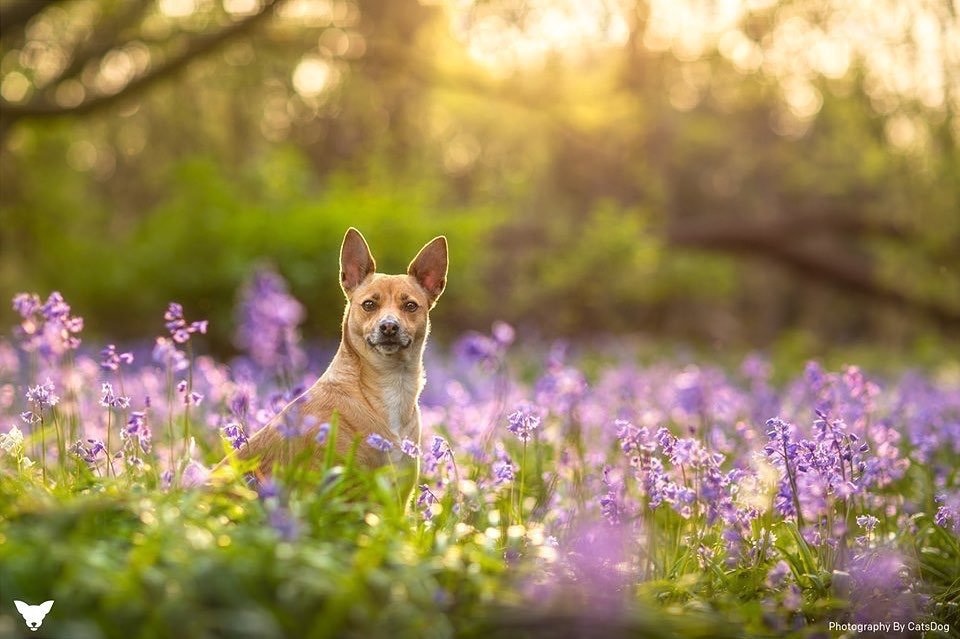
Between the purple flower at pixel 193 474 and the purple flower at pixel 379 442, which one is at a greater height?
the purple flower at pixel 379 442

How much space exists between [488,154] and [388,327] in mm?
30900

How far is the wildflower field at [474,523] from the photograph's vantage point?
3.32 meters

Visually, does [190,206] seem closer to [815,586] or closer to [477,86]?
[477,86]

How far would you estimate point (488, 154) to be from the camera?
36156 mm

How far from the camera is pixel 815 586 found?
16.6 ft

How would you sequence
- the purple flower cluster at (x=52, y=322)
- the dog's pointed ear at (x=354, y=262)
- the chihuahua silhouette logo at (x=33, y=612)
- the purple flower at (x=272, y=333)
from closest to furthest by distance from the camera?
1. the chihuahua silhouette logo at (x=33, y=612)
2. the purple flower cluster at (x=52, y=322)
3. the dog's pointed ear at (x=354, y=262)
4. the purple flower at (x=272, y=333)

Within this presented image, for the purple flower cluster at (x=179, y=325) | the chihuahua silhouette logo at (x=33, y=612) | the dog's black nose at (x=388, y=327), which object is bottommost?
the chihuahua silhouette logo at (x=33, y=612)

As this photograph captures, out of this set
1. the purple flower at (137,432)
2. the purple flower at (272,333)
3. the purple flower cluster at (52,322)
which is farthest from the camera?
the purple flower at (272,333)

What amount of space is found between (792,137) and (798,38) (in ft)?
84.6

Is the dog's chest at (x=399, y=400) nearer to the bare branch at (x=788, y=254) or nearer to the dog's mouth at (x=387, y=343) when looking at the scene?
the dog's mouth at (x=387, y=343)

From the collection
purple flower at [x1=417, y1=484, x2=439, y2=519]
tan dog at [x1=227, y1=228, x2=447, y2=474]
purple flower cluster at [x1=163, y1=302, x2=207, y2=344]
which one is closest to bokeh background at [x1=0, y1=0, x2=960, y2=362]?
tan dog at [x1=227, y1=228, x2=447, y2=474]

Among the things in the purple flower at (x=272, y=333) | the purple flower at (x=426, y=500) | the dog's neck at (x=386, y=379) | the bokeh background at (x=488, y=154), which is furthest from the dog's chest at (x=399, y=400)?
the bokeh background at (x=488, y=154)

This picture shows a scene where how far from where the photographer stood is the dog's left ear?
6344mm

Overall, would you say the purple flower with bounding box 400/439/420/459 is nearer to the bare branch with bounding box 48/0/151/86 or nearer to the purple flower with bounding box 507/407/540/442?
the purple flower with bounding box 507/407/540/442
